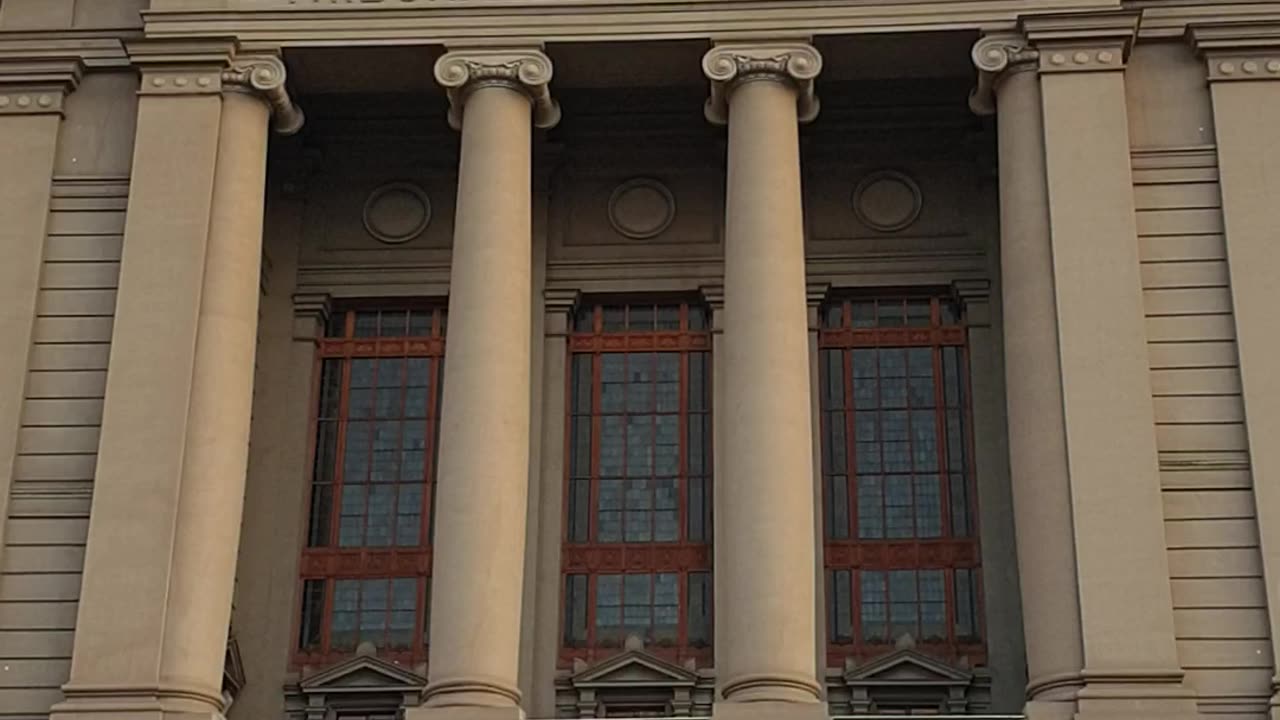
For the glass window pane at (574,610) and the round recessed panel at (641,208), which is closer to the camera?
the glass window pane at (574,610)

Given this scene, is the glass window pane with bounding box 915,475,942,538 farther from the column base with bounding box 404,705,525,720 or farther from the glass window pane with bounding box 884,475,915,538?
the column base with bounding box 404,705,525,720

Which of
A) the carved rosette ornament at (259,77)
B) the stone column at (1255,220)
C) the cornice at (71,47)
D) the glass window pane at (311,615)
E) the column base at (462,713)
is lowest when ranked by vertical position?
the column base at (462,713)

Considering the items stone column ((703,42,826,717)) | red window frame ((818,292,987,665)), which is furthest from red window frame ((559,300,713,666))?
red window frame ((818,292,987,665))

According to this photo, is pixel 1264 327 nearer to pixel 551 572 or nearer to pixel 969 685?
pixel 969 685

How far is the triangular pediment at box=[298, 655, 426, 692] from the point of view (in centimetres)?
2961

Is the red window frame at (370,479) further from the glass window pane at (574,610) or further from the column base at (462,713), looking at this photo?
the column base at (462,713)

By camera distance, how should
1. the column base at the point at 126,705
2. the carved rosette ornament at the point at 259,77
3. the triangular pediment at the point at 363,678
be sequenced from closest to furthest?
1. the column base at the point at 126,705
2. the carved rosette ornament at the point at 259,77
3. the triangular pediment at the point at 363,678

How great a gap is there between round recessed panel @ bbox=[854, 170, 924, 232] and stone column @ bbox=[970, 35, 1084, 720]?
3139mm

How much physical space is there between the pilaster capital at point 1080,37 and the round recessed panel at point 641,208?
665 cm

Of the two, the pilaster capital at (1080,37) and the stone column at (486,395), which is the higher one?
the pilaster capital at (1080,37)

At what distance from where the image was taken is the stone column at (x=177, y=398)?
2600cm

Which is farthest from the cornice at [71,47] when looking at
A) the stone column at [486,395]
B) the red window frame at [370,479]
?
the red window frame at [370,479]

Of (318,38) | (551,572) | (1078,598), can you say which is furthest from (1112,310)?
(318,38)

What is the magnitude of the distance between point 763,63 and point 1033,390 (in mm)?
6013
